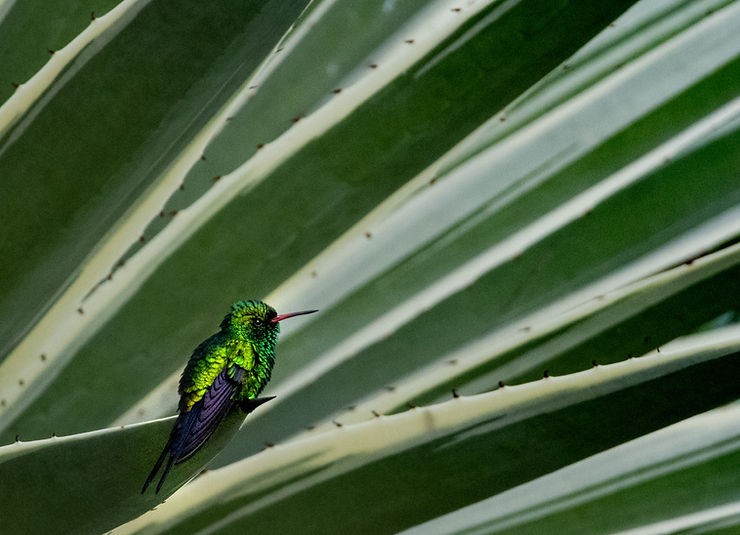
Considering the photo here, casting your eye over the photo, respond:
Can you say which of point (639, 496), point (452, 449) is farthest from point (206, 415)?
point (639, 496)

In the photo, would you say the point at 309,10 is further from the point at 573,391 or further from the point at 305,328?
the point at 573,391

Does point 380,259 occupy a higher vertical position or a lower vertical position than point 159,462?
higher

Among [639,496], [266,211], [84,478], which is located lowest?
[84,478]

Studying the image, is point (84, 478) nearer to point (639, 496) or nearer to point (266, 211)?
point (266, 211)

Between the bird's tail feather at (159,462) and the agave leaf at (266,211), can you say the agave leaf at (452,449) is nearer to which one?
the bird's tail feather at (159,462)

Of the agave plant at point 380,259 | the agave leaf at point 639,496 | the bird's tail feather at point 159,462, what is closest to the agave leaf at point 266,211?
the agave plant at point 380,259

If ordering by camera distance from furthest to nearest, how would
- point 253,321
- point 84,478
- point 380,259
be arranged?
point 380,259, point 253,321, point 84,478

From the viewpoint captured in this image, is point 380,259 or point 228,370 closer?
point 228,370
